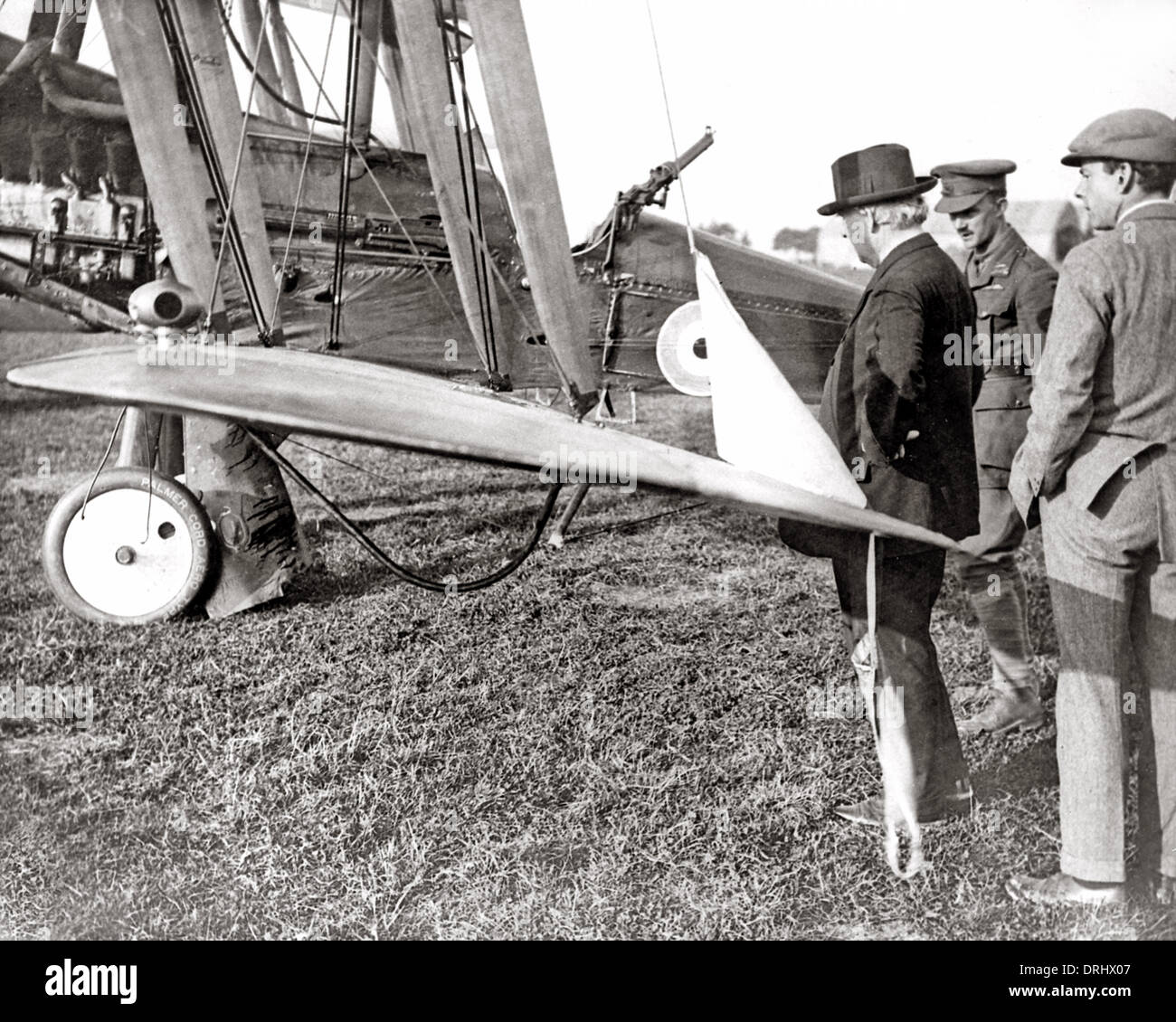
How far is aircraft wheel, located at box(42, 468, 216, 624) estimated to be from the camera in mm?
4312

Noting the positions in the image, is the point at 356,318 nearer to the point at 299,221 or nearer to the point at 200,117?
the point at 299,221

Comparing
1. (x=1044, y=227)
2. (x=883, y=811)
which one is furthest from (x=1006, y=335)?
(x=883, y=811)

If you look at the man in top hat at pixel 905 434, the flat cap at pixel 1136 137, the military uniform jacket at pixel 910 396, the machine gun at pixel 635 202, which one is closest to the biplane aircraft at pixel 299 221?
the machine gun at pixel 635 202

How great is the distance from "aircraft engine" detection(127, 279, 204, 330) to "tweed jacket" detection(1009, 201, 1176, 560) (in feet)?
7.40

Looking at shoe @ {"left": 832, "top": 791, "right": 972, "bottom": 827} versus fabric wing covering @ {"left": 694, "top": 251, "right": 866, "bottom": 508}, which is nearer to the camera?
fabric wing covering @ {"left": 694, "top": 251, "right": 866, "bottom": 508}

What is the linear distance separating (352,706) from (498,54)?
230cm

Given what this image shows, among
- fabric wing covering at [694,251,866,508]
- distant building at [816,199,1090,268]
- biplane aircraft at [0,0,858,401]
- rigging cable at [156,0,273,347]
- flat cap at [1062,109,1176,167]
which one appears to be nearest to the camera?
flat cap at [1062,109,1176,167]

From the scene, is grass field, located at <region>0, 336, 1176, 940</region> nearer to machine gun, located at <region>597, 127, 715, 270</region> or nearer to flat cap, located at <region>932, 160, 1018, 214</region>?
flat cap, located at <region>932, 160, 1018, 214</region>

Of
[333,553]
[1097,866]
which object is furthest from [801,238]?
[1097,866]

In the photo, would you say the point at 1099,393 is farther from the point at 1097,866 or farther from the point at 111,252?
the point at 111,252

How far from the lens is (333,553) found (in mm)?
5379

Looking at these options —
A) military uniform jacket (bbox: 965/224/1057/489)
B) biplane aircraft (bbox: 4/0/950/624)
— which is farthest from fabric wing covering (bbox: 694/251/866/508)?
military uniform jacket (bbox: 965/224/1057/489)

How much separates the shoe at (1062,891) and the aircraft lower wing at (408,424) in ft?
2.98

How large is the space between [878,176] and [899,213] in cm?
12
